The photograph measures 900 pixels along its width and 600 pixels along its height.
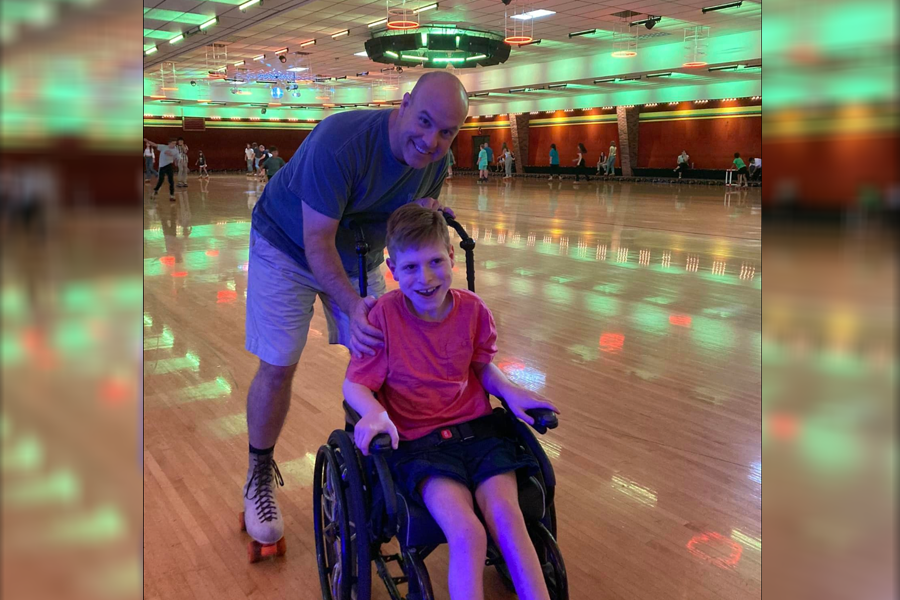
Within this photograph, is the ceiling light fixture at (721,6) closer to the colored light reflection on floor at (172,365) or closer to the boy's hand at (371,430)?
the colored light reflection on floor at (172,365)

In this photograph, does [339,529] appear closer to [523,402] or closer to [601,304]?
[523,402]

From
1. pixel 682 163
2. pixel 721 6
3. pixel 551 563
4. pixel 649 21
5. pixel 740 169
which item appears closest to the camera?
pixel 551 563

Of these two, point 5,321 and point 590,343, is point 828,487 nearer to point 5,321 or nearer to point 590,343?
point 5,321

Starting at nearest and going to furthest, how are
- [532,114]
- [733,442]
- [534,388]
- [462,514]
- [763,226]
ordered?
1. [763,226]
2. [462,514]
3. [733,442]
4. [534,388]
5. [532,114]

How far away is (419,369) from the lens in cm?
168

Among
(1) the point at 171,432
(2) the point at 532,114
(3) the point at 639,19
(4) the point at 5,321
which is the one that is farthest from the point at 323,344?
(2) the point at 532,114

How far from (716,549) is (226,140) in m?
39.9

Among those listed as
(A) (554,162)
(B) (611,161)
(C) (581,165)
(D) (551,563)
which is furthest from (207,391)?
(A) (554,162)

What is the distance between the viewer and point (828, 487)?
387 millimetres

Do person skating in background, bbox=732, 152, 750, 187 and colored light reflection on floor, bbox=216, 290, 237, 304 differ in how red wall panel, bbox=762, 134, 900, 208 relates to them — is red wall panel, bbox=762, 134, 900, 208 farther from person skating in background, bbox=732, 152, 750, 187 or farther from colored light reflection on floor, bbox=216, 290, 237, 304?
person skating in background, bbox=732, 152, 750, 187

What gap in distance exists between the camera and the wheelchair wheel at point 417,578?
4.56 feet

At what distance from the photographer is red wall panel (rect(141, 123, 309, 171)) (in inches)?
1438

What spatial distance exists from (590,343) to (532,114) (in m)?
30.5

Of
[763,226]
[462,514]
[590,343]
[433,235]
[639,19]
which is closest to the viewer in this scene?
[763,226]
